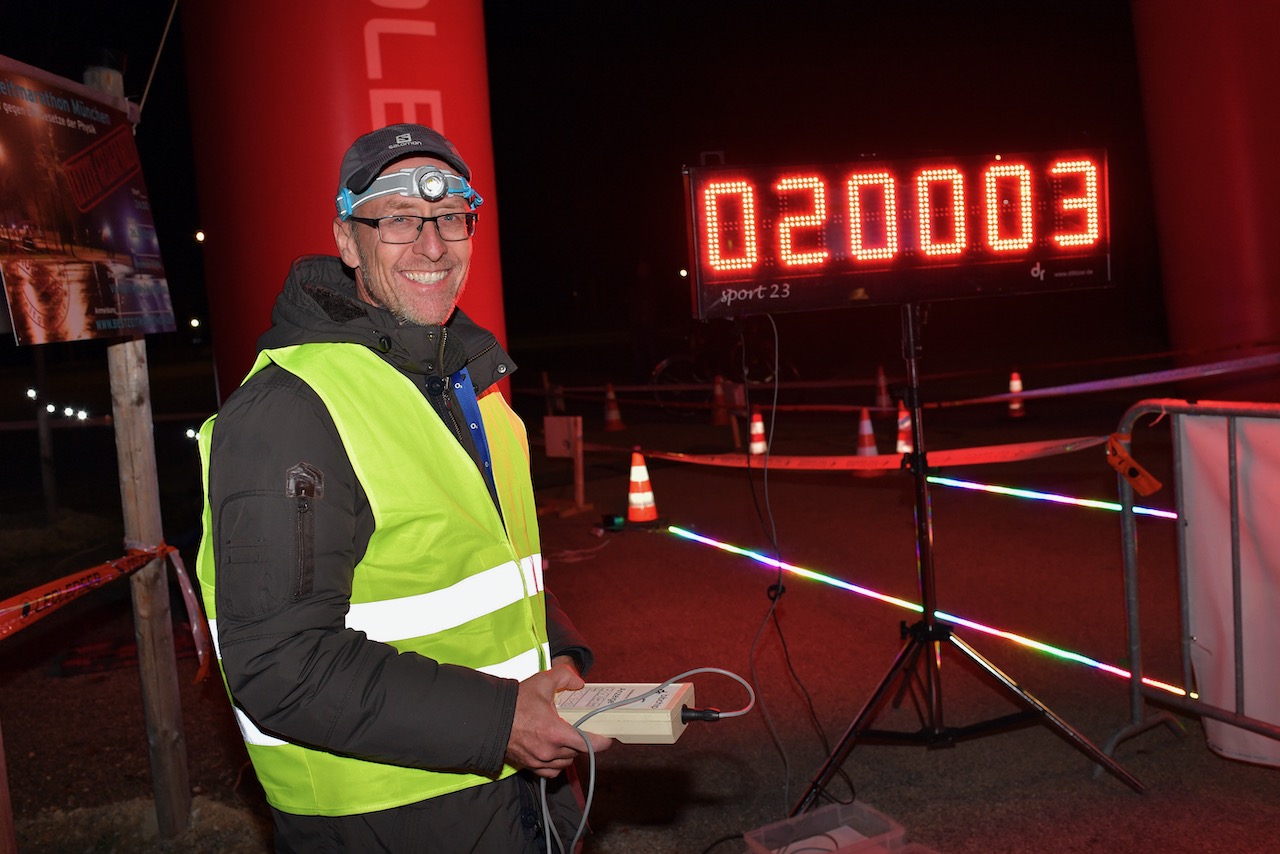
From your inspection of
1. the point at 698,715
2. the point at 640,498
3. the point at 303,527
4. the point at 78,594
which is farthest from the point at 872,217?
the point at 640,498

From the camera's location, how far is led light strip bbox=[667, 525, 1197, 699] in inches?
213

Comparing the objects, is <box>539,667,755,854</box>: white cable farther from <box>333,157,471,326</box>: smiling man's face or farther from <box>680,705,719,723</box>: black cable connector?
<box>333,157,471,326</box>: smiling man's face

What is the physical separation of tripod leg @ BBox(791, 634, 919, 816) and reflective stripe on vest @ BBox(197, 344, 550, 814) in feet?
7.86

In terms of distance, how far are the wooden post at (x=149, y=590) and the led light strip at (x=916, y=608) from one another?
8.44 ft

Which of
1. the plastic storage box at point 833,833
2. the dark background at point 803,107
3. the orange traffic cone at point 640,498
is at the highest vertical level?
the dark background at point 803,107

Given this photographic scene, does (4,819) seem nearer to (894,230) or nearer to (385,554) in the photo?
(385,554)

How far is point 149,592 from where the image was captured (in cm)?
444

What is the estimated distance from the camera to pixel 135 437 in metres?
4.40

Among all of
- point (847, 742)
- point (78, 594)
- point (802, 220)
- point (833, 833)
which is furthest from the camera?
point (802, 220)

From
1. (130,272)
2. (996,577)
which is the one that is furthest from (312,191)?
(996,577)

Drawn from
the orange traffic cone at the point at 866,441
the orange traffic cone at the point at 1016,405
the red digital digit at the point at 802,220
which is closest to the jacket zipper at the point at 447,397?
the red digital digit at the point at 802,220

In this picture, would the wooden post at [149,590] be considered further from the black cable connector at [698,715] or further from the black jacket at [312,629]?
the black cable connector at [698,715]

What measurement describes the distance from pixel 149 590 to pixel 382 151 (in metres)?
2.97

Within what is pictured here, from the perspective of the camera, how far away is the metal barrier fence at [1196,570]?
4.32 meters
